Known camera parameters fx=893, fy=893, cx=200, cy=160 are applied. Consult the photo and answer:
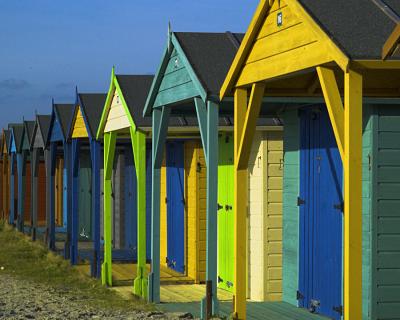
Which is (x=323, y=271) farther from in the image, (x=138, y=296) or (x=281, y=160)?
(x=138, y=296)

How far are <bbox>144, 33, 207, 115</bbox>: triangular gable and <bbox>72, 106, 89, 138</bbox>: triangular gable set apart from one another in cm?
454

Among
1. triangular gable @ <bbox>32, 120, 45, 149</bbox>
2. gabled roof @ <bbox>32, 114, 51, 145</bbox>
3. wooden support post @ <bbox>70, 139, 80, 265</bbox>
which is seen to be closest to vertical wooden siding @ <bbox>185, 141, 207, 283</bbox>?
wooden support post @ <bbox>70, 139, 80, 265</bbox>

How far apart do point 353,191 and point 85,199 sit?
66.6 ft

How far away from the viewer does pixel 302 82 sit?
9.12m

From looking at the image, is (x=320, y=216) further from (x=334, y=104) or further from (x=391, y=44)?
(x=391, y=44)

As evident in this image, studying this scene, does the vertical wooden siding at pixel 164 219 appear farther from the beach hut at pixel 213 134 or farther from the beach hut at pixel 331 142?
the beach hut at pixel 331 142

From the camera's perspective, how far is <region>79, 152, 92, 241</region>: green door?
2559 centimetres

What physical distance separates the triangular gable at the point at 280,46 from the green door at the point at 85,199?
16.8 m

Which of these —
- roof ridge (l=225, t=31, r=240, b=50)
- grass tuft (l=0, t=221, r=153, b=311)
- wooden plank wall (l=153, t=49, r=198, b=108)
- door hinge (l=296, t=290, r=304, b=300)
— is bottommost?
grass tuft (l=0, t=221, r=153, b=311)

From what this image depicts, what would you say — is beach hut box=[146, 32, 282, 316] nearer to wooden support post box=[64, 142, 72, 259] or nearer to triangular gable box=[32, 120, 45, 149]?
wooden support post box=[64, 142, 72, 259]

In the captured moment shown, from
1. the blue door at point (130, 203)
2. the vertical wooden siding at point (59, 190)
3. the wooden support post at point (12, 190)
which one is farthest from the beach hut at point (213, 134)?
the wooden support post at point (12, 190)

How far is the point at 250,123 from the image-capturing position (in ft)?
28.2

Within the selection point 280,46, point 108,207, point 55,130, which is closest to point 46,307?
point 108,207

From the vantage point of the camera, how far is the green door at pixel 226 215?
13578 mm
